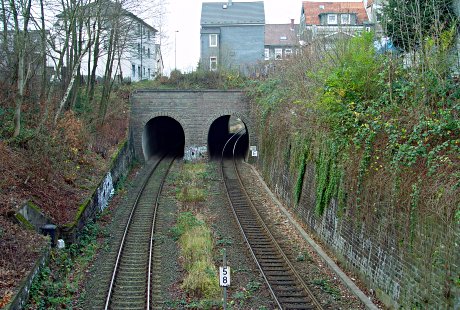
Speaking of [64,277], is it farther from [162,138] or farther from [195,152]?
[162,138]

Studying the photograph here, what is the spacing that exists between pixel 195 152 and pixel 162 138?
8.65 meters

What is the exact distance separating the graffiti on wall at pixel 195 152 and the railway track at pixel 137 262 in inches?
405

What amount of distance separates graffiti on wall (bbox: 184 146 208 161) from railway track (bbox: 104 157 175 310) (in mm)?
10293

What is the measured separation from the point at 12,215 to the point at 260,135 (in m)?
18.1

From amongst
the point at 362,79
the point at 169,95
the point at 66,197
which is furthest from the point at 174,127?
the point at 362,79

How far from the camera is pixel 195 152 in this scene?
32.7 metres

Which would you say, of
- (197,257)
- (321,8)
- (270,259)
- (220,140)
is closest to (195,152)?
(220,140)

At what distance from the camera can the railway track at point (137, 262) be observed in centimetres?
1166

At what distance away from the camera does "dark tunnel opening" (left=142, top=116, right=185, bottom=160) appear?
34.4 meters

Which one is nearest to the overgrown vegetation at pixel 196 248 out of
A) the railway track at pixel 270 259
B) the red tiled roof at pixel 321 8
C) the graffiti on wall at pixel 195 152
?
the railway track at pixel 270 259

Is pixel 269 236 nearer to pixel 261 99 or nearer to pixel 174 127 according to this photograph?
pixel 261 99

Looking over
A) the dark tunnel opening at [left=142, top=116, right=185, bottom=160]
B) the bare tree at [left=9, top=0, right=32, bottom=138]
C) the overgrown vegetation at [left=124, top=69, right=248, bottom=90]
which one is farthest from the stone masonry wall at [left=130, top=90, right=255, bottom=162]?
the bare tree at [left=9, top=0, right=32, bottom=138]

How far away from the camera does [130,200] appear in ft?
71.6

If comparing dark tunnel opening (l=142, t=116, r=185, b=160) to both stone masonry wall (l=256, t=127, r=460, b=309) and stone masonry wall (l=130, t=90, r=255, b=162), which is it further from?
stone masonry wall (l=256, t=127, r=460, b=309)
